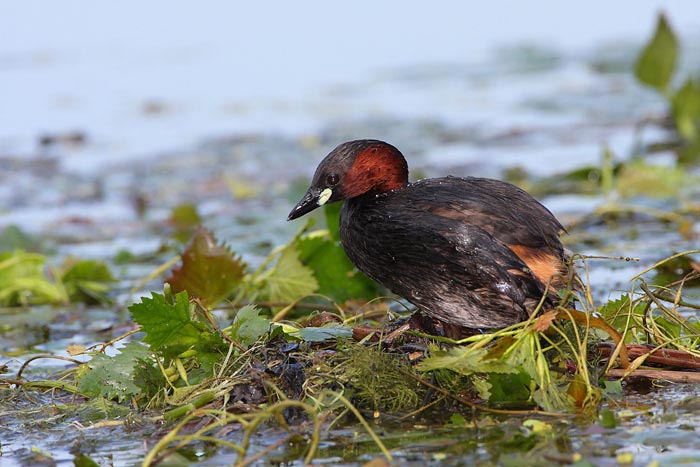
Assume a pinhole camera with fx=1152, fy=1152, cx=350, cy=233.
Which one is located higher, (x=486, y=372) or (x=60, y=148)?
(x=60, y=148)

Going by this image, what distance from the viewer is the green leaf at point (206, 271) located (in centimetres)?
618

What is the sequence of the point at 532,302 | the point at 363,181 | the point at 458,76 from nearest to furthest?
the point at 532,302 < the point at 363,181 < the point at 458,76

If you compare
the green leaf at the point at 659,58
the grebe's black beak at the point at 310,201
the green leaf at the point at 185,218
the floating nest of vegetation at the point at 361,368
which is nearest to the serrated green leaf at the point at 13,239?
the green leaf at the point at 185,218

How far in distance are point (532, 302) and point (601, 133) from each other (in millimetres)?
8112

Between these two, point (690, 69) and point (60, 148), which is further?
point (690, 69)

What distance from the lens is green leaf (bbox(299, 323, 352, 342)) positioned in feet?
15.9

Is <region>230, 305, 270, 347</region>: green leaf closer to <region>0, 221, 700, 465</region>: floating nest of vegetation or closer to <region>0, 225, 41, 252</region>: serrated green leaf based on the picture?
<region>0, 221, 700, 465</region>: floating nest of vegetation

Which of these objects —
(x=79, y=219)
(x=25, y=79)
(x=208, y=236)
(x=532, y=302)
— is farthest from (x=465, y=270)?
(x=25, y=79)

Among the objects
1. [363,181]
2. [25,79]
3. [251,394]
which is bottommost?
[251,394]

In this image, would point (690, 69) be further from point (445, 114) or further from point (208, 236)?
point (208, 236)

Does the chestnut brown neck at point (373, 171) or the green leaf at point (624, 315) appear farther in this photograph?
the chestnut brown neck at point (373, 171)

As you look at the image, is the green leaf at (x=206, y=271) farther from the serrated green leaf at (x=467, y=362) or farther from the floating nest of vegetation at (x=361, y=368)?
the serrated green leaf at (x=467, y=362)

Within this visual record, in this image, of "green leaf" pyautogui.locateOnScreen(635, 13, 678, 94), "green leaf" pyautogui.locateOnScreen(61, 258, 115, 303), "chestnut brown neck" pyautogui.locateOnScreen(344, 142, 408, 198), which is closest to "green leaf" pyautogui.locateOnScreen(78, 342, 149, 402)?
"chestnut brown neck" pyautogui.locateOnScreen(344, 142, 408, 198)

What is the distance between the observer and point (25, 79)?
1597 centimetres
